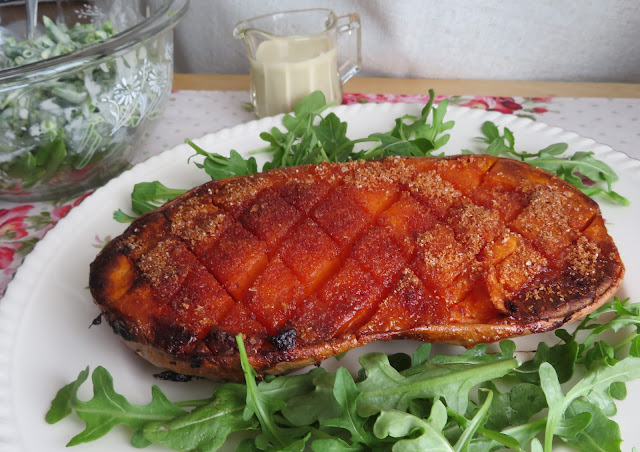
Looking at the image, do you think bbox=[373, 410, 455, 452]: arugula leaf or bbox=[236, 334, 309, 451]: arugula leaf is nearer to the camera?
bbox=[373, 410, 455, 452]: arugula leaf

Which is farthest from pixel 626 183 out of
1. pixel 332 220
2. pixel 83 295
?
pixel 83 295

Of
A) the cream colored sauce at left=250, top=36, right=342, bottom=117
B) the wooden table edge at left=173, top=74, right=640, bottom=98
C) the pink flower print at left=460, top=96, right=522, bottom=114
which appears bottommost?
the pink flower print at left=460, top=96, right=522, bottom=114

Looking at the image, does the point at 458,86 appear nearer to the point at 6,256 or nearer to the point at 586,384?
the point at 586,384

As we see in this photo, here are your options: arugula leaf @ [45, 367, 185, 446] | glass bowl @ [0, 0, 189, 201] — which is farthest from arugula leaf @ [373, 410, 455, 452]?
glass bowl @ [0, 0, 189, 201]

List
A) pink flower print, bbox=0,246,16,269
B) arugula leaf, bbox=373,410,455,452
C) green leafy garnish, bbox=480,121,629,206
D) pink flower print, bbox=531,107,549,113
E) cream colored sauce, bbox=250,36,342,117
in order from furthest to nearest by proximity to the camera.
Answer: pink flower print, bbox=531,107,549,113
cream colored sauce, bbox=250,36,342,117
pink flower print, bbox=0,246,16,269
green leafy garnish, bbox=480,121,629,206
arugula leaf, bbox=373,410,455,452

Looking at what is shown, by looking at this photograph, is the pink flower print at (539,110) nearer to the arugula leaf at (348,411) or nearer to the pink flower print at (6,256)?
the arugula leaf at (348,411)

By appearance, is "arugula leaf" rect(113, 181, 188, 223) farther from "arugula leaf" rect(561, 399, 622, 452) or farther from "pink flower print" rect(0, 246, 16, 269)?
"arugula leaf" rect(561, 399, 622, 452)

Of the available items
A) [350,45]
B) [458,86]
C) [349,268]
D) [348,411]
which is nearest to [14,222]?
[349,268]

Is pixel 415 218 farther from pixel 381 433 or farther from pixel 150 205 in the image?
pixel 150 205
